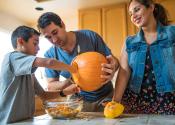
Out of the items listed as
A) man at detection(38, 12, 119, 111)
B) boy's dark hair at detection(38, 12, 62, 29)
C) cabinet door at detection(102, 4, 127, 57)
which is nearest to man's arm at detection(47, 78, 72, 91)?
man at detection(38, 12, 119, 111)

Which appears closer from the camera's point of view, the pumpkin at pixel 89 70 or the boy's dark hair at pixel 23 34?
the pumpkin at pixel 89 70

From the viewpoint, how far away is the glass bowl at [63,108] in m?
0.96

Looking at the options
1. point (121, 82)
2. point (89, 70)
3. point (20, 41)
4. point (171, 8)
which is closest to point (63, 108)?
point (89, 70)

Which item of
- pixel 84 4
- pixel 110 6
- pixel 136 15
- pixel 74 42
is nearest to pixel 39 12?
pixel 84 4

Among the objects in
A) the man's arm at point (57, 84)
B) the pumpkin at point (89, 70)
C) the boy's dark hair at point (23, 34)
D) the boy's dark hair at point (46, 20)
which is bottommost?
the man's arm at point (57, 84)

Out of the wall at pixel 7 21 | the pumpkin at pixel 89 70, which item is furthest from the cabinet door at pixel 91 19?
the pumpkin at pixel 89 70

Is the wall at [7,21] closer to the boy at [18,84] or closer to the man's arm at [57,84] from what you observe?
the man's arm at [57,84]

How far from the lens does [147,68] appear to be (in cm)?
109

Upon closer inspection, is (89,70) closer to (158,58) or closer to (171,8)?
(158,58)

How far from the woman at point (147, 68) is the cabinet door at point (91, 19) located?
2024 mm

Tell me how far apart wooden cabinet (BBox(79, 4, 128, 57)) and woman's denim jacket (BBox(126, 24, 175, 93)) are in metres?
1.91

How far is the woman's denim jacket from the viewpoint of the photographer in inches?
41.3

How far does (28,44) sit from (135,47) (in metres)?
0.52

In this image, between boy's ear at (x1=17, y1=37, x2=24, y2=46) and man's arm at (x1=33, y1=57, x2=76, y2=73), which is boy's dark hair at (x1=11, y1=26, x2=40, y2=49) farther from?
man's arm at (x1=33, y1=57, x2=76, y2=73)
